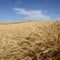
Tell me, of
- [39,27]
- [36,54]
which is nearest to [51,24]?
[39,27]

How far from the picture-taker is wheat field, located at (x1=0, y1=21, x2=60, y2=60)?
8.68 ft

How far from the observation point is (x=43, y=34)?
8.91ft

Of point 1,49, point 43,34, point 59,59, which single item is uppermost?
point 43,34

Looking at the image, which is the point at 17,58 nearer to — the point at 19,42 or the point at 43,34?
the point at 19,42

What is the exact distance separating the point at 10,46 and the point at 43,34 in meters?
0.55

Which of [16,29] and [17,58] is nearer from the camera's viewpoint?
[17,58]

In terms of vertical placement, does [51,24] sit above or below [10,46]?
above

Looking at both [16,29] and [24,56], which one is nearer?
[24,56]

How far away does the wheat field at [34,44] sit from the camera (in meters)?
2.64

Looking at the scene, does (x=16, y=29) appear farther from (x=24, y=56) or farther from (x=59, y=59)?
(x=59, y=59)

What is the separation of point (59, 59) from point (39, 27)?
59 centimetres

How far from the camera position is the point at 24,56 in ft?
8.75

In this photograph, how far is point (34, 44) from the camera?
8.76 ft

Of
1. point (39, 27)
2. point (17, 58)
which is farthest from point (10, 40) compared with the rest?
point (39, 27)
